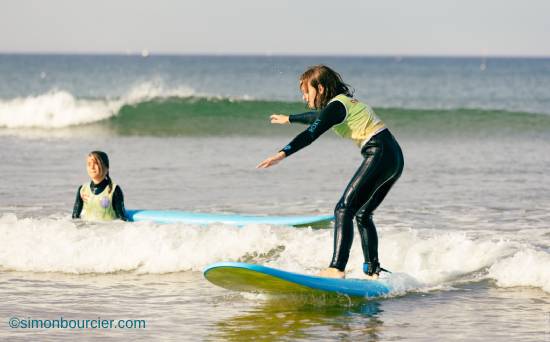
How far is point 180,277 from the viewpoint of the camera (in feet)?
30.5

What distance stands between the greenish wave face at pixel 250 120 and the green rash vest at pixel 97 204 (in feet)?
51.3

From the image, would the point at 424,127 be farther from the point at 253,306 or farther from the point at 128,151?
the point at 253,306

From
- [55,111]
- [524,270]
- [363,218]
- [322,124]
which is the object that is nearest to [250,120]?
[55,111]

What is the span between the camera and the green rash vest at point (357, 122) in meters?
7.54

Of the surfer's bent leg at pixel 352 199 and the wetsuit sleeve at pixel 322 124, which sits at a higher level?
the wetsuit sleeve at pixel 322 124

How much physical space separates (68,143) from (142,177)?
7.76 meters

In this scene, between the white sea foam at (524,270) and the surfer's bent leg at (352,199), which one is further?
the white sea foam at (524,270)

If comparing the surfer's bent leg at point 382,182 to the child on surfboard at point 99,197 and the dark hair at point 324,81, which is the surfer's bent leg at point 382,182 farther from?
the child on surfboard at point 99,197

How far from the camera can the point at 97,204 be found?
10.6 metres

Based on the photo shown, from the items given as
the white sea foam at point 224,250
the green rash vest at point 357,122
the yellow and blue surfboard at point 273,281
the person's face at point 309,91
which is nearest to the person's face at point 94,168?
the white sea foam at point 224,250

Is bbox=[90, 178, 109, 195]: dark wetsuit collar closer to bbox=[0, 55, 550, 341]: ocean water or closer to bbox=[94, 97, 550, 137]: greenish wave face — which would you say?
bbox=[0, 55, 550, 341]: ocean water

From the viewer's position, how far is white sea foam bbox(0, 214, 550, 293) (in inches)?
367

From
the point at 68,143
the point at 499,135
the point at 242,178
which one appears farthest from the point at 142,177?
the point at 499,135

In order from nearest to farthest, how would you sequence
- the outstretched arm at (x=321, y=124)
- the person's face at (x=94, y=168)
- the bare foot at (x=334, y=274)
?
the outstretched arm at (x=321, y=124)
the bare foot at (x=334, y=274)
the person's face at (x=94, y=168)
